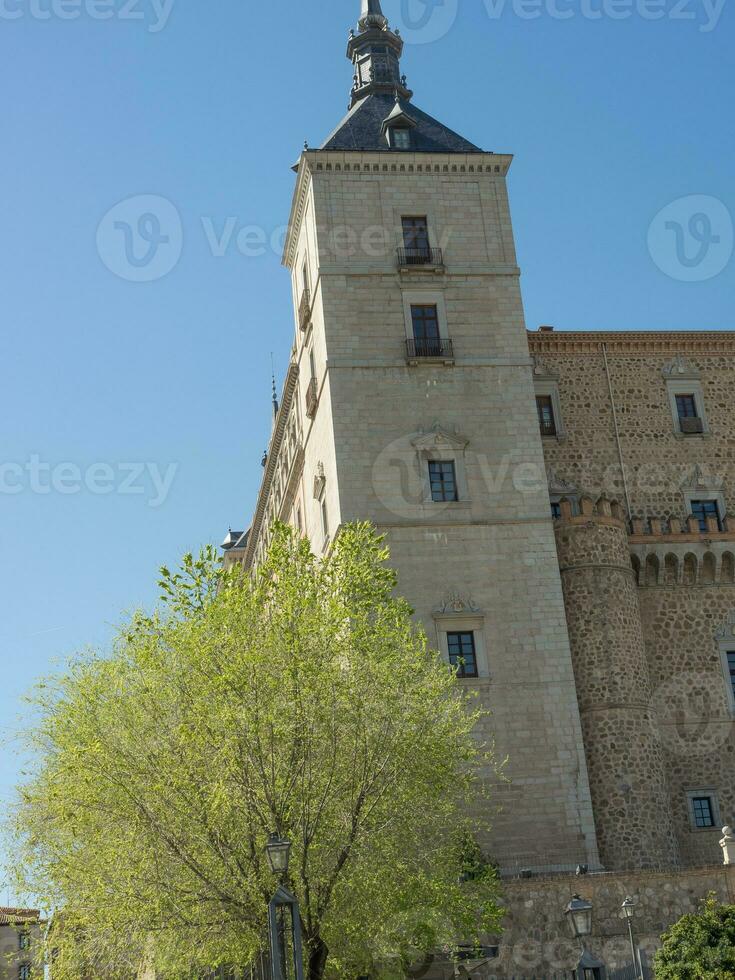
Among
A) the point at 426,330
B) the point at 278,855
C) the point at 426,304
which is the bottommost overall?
the point at 278,855

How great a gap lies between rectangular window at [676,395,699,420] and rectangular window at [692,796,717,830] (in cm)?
1146

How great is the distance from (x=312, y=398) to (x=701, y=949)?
1872 centimetres

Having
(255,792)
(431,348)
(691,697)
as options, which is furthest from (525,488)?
(255,792)

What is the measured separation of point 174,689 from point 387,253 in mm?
17062

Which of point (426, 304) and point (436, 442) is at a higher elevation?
point (426, 304)

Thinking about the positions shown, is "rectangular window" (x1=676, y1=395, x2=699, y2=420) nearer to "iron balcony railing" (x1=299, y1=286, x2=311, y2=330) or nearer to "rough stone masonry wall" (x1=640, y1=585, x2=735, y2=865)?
"rough stone masonry wall" (x1=640, y1=585, x2=735, y2=865)

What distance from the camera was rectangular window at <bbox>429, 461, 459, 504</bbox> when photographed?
32562mm

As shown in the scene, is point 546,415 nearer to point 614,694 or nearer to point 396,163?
point 396,163

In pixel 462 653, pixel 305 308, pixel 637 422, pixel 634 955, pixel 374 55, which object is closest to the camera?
pixel 634 955

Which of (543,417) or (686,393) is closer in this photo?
(543,417)

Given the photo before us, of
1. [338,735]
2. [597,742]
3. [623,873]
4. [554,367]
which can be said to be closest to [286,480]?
[554,367]

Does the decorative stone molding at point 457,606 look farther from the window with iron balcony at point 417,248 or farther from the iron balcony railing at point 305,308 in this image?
the iron balcony railing at point 305,308

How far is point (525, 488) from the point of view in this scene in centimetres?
3297

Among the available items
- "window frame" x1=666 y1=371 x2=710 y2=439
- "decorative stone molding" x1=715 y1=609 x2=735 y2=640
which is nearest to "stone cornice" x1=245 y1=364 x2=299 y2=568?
"window frame" x1=666 y1=371 x2=710 y2=439
